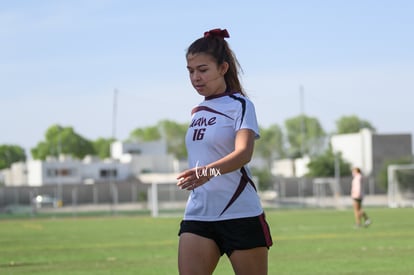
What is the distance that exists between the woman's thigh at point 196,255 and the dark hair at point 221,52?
984 mm

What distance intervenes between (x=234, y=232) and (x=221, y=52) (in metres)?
1.12

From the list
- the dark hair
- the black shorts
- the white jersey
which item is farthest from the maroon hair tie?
the black shorts

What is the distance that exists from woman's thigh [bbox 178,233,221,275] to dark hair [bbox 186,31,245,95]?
38.7 inches

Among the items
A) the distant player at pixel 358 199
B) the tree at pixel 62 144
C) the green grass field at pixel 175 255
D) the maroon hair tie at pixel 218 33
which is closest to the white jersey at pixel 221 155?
the maroon hair tie at pixel 218 33

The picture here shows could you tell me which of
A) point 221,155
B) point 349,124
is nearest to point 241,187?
point 221,155

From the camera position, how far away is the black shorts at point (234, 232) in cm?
623

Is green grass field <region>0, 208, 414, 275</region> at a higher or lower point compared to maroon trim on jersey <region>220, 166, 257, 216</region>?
lower

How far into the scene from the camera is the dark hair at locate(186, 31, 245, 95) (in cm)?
625

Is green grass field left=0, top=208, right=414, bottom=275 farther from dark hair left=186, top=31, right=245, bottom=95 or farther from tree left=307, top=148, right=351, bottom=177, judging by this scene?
tree left=307, top=148, right=351, bottom=177

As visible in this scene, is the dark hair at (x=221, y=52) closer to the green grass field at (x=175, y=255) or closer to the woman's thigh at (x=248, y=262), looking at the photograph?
the woman's thigh at (x=248, y=262)

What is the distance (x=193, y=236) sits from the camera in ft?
20.5

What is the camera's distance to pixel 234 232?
6.23 metres

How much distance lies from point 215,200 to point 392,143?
119 m

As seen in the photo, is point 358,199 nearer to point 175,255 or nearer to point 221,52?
point 175,255
